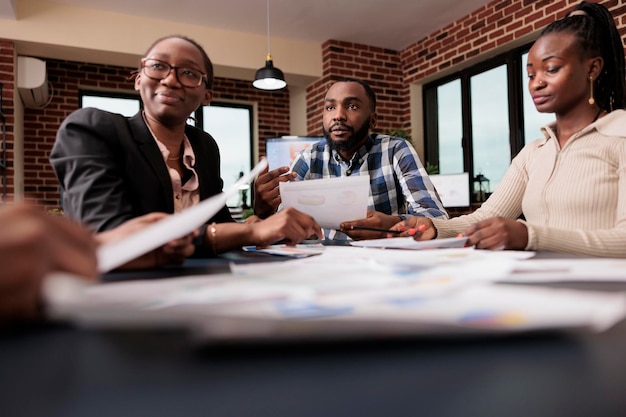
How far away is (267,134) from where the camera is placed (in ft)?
18.8

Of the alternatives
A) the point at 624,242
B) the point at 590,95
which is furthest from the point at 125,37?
the point at 624,242

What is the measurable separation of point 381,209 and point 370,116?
1.49 ft

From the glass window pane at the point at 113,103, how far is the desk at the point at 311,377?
5.36 m

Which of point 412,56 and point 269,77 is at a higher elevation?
point 412,56

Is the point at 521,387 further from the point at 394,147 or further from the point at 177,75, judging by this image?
the point at 394,147

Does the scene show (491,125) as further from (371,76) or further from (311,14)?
(311,14)

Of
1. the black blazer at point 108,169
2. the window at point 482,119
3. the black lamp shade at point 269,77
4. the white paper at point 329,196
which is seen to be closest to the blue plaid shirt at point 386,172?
the white paper at point 329,196

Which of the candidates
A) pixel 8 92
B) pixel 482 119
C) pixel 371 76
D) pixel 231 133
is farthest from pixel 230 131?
pixel 482 119

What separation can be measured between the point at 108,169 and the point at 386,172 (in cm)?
117

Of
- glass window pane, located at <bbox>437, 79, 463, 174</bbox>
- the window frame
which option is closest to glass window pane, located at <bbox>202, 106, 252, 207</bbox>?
the window frame

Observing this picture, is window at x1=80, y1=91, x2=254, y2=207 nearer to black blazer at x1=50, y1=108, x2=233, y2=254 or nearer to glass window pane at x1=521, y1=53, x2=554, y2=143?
glass window pane at x1=521, y1=53, x2=554, y2=143

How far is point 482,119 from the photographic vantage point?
4.44 m

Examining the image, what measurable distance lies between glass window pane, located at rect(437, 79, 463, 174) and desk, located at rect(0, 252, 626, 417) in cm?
459

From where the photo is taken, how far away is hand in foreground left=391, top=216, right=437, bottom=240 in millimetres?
1107
